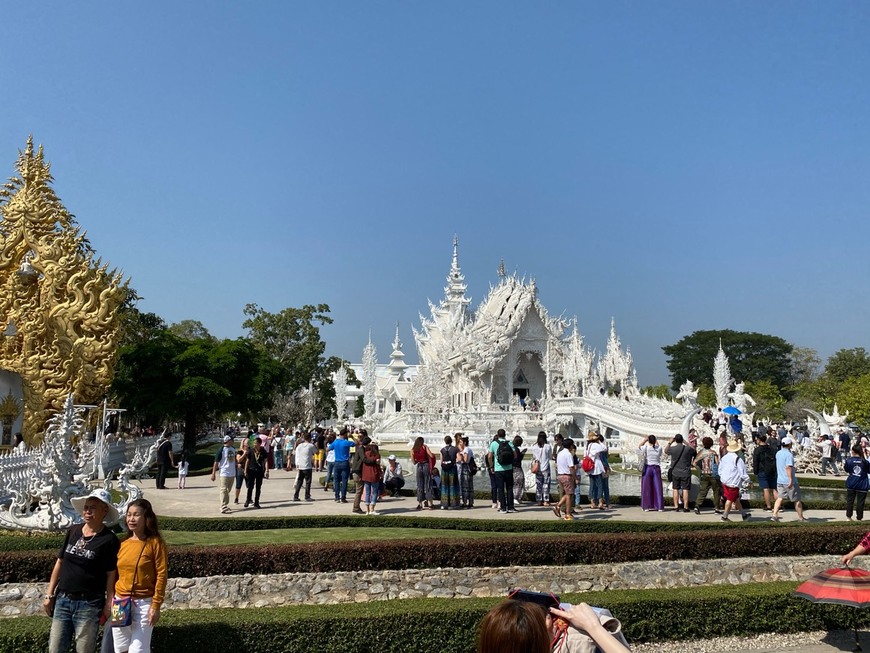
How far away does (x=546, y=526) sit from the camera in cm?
1252

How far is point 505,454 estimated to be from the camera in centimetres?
1398

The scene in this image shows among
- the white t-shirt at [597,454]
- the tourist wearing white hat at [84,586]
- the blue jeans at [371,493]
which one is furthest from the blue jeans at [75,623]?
the white t-shirt at [597,454]

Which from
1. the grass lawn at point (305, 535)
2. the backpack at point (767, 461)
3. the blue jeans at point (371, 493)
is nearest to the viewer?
the grass lawn at point (305, 535)

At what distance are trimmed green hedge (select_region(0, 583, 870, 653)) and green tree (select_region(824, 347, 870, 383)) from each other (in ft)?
202

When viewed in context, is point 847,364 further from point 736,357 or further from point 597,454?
point 597,454

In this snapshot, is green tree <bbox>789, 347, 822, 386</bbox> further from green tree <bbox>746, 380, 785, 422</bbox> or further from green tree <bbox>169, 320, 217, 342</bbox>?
green tree <bbox>169, 320, 217, 342</bbox>

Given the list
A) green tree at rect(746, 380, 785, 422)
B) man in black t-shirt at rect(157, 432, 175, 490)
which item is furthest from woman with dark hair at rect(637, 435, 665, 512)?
green tree at rect(746, 380, 785, 422)

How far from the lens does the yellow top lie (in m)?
5.30

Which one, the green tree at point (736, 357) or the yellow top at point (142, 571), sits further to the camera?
the green tree at point (736, 357)

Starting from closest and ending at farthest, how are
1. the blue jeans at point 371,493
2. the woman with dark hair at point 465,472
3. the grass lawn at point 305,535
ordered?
the grass lawn at point 305,535, the blue jeans at point 371,493, the woman with dark hair at point 465,472

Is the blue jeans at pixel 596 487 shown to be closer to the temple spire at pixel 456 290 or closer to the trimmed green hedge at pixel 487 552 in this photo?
the trimmed green hedge at pixel 487 552

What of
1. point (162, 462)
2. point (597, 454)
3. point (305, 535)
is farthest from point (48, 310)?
point (597, 454)

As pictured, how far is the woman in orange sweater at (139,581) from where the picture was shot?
5.30 m

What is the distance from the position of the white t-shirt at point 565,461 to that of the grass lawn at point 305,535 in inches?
86.2
